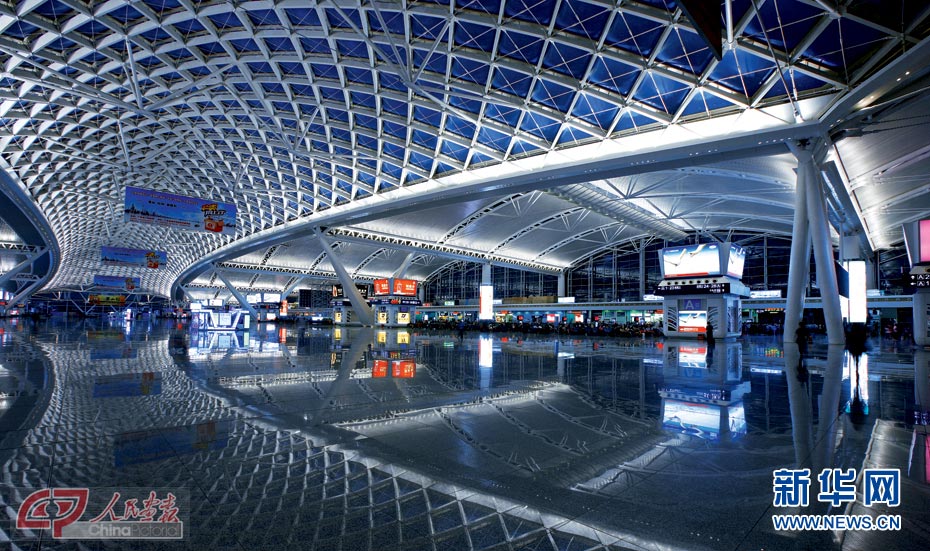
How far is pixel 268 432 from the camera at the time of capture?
5707mm

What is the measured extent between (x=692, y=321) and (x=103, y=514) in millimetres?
35108

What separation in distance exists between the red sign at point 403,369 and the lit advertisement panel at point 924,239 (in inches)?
1081

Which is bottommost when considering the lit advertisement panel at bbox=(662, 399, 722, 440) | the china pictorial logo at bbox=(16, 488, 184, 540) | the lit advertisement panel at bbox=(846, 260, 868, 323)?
the lit advertisement panel at bbox=(662, 399, 722, 440)

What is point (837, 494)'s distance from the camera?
3820mm

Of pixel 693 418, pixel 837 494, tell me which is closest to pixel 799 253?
pixel 693 418

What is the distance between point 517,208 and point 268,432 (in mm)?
44990

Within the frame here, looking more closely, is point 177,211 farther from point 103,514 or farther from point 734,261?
point 734,261

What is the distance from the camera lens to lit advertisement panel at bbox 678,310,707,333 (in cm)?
3216

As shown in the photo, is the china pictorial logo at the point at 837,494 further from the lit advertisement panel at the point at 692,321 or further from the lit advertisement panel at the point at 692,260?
the lit advertisement panel at the point at 692,321

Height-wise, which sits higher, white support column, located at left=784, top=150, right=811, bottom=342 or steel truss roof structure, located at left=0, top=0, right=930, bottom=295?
steel truss roof structure, located at left=0, top=0, right=930, bottom=295

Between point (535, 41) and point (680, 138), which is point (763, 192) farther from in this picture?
point (535, 41)

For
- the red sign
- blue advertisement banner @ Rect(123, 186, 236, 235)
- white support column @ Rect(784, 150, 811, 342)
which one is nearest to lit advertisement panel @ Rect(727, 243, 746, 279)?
white support column @ Rect(784, 150, 811, 342)

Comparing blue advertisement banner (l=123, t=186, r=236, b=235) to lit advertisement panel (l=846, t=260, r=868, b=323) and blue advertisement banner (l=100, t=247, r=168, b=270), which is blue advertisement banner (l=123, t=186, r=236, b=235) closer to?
blue advertisement banner (l=100, t=247, r=168, b=270)

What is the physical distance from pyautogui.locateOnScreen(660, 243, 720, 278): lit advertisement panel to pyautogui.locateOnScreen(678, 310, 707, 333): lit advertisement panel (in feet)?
9.17
